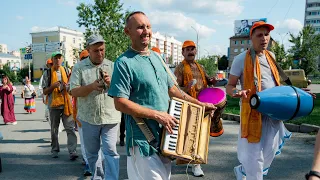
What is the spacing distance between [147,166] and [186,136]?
0.38 meters

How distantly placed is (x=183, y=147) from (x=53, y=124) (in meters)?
3.95

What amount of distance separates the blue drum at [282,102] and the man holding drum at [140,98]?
1075 mm

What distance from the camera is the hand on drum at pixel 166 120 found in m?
2.19

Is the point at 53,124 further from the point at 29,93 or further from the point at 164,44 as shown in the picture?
the point at 164,44

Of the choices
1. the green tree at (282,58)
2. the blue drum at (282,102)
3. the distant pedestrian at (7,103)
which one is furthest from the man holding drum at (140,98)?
the green tree at (282,58)

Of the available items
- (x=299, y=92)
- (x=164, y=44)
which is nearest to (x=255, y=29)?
(x=299, y=92)

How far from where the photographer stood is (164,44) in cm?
15000

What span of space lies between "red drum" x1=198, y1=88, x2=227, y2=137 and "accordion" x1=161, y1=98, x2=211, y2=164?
43.3 inches

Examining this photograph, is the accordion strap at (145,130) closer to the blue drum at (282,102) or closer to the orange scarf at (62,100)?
the blue drum at (282,102)

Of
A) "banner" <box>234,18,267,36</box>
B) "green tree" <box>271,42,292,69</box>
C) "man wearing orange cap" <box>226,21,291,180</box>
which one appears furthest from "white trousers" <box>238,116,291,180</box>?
"banner" <box>234,18,267,36</box>

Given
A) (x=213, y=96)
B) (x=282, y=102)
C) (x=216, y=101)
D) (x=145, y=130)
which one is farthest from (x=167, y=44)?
(x=145, y=130)

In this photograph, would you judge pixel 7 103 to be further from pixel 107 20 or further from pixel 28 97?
pixel 107 20

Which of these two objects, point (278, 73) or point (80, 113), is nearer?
point (278, 73)

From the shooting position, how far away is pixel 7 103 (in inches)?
416
